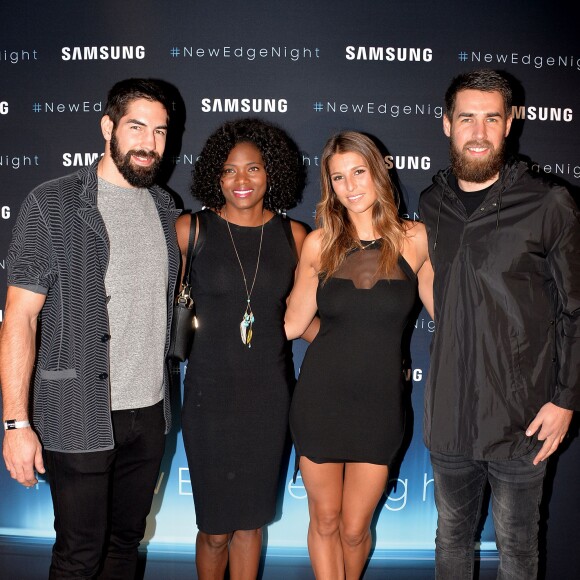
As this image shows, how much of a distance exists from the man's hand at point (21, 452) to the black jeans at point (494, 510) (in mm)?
1568

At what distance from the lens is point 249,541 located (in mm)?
2826

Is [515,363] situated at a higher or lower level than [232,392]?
higher

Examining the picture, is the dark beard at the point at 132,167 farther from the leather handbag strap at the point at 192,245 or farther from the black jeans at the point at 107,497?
the black jeans at the point at 107,497

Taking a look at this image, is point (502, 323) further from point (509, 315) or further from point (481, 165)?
point (481, 165)

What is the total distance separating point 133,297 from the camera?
2.40 metres

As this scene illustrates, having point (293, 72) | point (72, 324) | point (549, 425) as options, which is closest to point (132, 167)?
point (72, 324)

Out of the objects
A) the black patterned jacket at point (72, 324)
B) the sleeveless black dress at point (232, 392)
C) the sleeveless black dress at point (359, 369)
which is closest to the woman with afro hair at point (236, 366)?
the sleeveless black dress at point (232, 392)

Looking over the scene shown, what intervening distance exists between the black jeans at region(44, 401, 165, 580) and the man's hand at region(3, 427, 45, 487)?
6.3 inches

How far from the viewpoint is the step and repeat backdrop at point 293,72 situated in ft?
10.6

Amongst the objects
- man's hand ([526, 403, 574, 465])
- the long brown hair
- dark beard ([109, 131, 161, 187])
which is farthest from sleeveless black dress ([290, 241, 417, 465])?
dark beard ([109, 131, 161, 187])

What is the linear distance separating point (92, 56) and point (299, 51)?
1104 mm

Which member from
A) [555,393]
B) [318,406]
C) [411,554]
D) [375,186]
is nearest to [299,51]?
[375,186]

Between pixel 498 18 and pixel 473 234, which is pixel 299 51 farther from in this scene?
pixel 473 234

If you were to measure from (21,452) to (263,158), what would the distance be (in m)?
1.63
